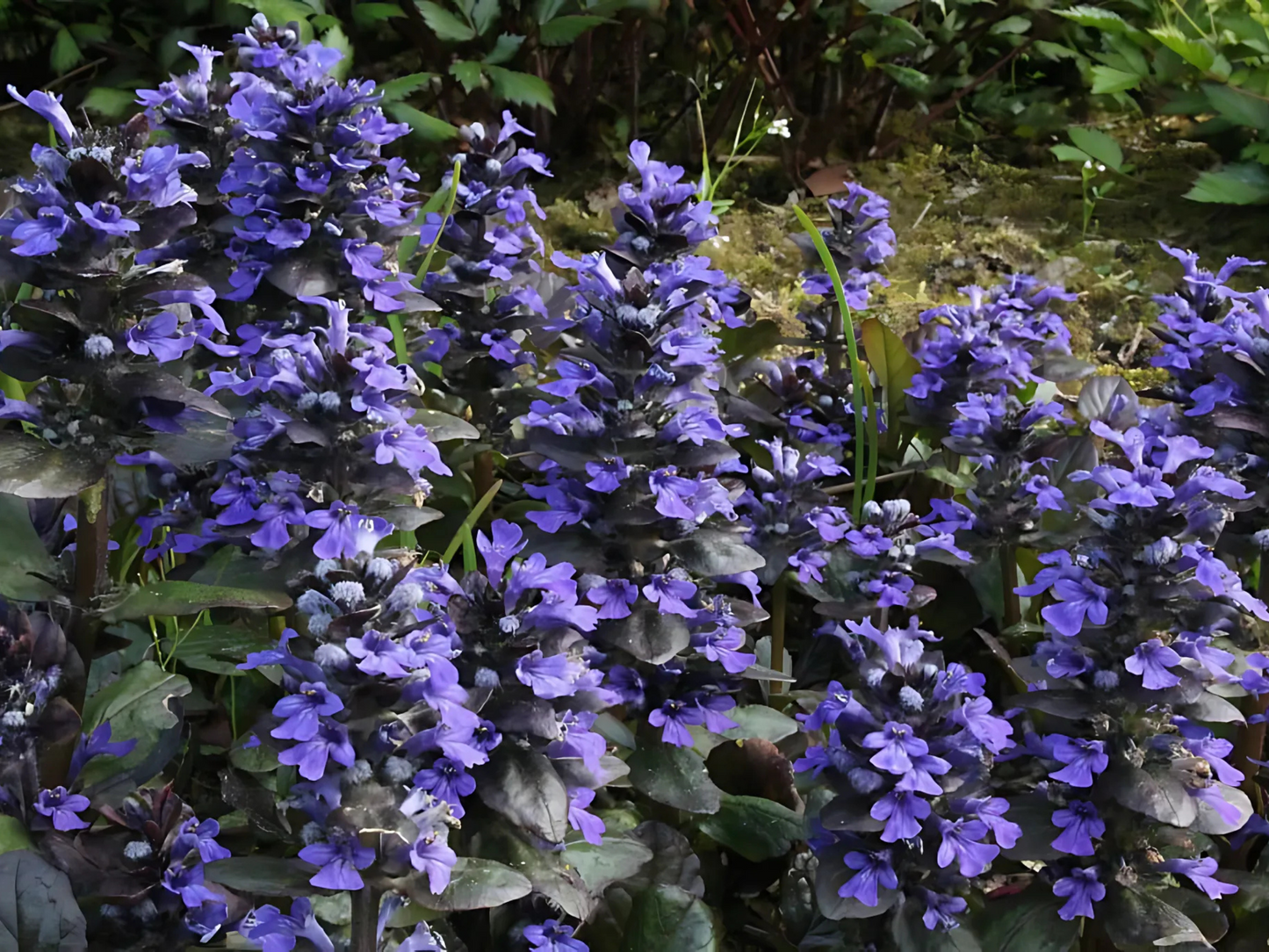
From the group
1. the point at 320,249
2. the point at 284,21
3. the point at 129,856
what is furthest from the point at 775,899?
the point at 284,21

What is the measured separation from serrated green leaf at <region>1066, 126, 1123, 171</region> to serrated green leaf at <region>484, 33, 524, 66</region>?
2090 mm

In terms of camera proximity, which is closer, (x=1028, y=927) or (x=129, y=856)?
(x=129, y=856)

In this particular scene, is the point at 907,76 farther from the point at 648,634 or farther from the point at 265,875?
the point at 265,875

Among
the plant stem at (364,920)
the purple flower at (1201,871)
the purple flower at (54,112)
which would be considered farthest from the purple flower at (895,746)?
the purple flower at (54,112)

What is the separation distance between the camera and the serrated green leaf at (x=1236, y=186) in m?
3.70

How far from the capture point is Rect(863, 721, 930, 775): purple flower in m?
1.46

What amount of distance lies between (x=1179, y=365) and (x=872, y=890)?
121 cm

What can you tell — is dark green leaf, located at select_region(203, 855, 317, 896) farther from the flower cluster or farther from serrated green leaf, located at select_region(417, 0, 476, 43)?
serrated green leaf, located at select_region(417, 0, 476, 43)

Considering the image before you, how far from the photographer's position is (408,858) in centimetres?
119

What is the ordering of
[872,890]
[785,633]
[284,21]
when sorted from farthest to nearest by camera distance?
1. [284,21]
2. [785,633]
3. [872,890]

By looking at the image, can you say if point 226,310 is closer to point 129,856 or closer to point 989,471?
point 129,856

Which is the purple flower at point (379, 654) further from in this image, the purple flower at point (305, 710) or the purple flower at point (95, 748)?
the purple flower at point (95, 748)

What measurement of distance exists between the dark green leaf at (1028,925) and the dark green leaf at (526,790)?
77 cm

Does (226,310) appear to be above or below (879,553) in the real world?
above
